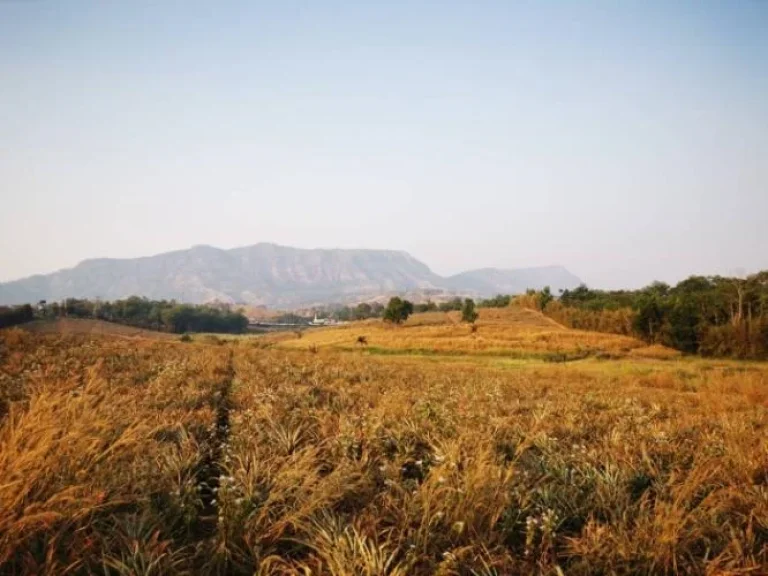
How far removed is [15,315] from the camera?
85.8m

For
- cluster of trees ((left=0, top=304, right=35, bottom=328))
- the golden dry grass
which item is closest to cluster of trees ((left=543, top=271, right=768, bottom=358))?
the golden dry grass

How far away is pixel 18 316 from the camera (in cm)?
8675

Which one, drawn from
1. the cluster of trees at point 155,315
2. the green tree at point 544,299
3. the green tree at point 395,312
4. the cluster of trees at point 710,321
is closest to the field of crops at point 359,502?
the cluster of trees at point 710,321

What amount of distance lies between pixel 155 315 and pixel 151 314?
154cm

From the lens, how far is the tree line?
12750cm

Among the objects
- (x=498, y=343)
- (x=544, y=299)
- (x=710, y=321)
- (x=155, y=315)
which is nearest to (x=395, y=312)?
(x=544, y=299)

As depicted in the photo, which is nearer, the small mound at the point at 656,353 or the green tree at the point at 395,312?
the small mound at the point at 656,353

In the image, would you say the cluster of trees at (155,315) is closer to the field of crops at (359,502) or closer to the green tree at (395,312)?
the green tree at (395,312)

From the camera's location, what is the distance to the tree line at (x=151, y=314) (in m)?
128

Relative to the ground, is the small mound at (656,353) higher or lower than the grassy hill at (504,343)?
lower

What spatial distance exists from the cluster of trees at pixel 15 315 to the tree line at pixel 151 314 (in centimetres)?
1598

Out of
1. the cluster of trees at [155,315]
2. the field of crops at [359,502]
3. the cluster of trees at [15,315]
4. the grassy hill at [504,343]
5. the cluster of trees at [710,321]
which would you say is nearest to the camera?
the field of crops at [359,502]

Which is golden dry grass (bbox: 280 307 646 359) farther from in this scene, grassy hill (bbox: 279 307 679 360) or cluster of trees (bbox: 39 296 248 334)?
cluster of trees (bbox: 39 296 248 334)

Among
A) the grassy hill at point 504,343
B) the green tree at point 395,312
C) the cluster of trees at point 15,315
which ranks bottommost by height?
the grassy hill at point 504,343
